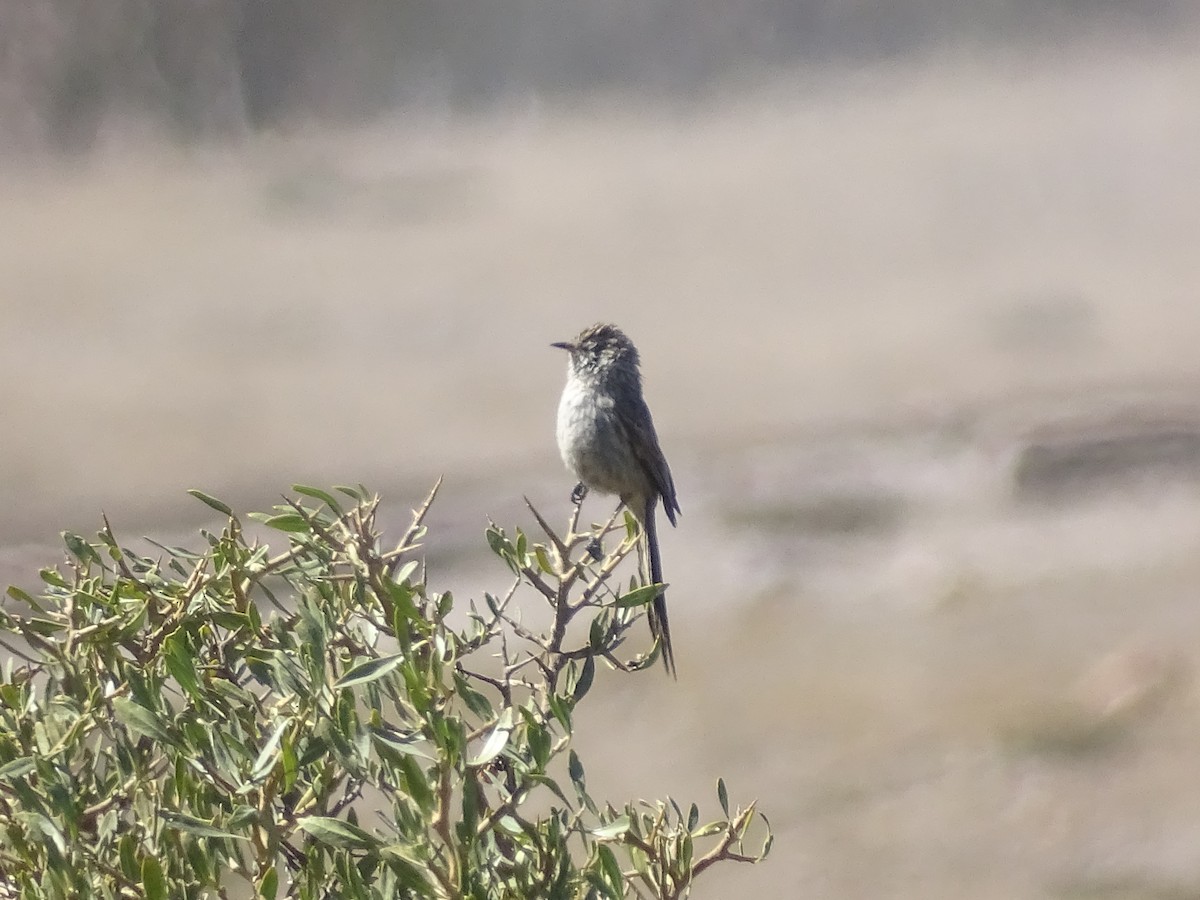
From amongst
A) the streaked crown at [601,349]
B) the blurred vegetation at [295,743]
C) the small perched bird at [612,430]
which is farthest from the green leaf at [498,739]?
the streaked crown at [601,349]

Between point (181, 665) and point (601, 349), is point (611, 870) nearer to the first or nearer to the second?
point (181, 665)

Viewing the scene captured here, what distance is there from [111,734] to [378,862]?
0.20m

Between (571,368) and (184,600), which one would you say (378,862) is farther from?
(571,368)

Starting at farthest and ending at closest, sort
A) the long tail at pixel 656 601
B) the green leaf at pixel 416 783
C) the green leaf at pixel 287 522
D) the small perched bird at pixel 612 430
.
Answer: the small perched bird at pixel 612 430
the long tail at pixel 656 601
the green leaf at pixel 287 522
the green leaf at pixel 416 783

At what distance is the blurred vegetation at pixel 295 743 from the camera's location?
23.6 inches

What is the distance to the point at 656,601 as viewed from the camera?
1541 mm

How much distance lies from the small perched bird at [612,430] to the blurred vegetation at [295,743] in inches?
41.9

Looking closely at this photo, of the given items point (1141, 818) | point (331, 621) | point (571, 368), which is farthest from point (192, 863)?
point (1141, 818)

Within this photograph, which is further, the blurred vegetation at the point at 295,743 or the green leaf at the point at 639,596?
the green leaf at the point at 639,596

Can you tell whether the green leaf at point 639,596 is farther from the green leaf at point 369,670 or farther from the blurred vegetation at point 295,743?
the green leaf at point 369,670

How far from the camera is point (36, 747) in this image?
709 millimetres

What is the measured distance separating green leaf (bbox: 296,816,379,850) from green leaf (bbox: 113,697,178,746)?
0.34ft

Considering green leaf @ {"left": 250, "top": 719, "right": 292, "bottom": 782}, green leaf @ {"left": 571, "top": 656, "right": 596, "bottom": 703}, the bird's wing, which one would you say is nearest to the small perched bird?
the bird's wing

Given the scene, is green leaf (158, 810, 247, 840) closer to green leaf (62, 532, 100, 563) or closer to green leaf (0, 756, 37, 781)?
green leaf (0, 756, 37, 781)
